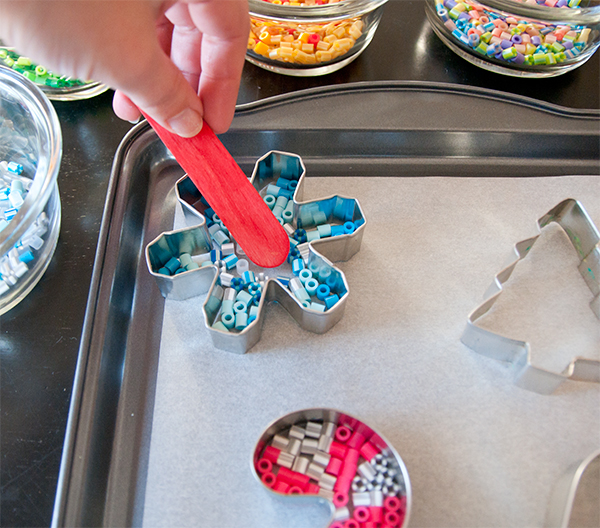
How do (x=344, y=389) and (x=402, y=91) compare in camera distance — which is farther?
(x=402, y=91)

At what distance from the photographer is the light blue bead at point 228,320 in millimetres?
696

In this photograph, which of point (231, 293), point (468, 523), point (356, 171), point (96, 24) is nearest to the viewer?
point (96, 24)

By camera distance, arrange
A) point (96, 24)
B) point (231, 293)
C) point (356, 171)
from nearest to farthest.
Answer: point (96, 24) → point (231, 293) → point (356, 171)

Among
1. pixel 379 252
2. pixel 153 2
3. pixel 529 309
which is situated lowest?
pixel 529 309

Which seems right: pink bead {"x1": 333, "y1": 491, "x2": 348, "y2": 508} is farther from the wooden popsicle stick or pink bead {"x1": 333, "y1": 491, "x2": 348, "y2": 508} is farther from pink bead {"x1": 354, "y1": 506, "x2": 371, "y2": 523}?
the wooden popsicle stick

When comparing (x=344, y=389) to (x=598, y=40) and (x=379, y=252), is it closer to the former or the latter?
(x=379, y=252)

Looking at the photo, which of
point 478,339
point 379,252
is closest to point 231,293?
point 379,252

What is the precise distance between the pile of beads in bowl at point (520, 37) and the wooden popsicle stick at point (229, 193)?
529 mm

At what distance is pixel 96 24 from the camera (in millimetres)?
426

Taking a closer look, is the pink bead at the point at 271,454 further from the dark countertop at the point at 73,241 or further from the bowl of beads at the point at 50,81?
the bowl of beads at the point at 50,81

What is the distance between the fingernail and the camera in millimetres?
610

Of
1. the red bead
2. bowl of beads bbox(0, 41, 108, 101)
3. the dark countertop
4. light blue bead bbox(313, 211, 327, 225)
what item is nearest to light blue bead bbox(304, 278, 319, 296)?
light blue bead bbox(313, 211, 327, 225)

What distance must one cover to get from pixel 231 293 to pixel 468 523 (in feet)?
1.36

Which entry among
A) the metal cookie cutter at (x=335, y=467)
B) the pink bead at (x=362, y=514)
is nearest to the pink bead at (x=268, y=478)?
the metal cookie cutter at (x=335, y=467)
